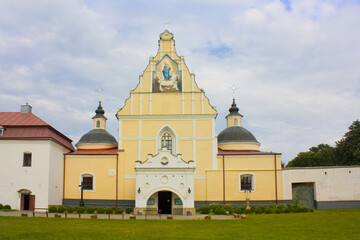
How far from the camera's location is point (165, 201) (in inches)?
1278

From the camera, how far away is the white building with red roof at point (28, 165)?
31266mm

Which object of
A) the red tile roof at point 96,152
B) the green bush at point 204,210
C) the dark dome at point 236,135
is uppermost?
the dark dome at point 236,135

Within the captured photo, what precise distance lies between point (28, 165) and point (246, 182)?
1888 cm

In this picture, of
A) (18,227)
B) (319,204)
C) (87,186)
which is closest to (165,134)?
(87,186)

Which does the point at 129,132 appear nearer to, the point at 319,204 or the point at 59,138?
the point at 59,138

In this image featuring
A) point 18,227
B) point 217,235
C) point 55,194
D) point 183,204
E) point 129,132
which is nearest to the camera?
point 217,235

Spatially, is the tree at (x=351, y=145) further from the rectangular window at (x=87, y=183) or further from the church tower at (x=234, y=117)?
the rectangular window at (x=87, y=183)

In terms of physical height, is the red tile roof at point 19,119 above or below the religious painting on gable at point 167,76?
below

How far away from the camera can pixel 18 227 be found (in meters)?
18.0

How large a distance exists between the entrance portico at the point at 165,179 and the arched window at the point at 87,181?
6249 mm

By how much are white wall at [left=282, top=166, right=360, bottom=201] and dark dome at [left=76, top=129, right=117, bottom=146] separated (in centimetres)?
1723

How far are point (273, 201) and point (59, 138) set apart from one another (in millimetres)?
20313

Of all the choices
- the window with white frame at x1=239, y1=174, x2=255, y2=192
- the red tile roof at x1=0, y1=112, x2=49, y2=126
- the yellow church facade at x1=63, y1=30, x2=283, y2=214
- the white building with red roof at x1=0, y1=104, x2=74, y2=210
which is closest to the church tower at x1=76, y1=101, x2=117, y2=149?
the yellow church facade at x1=63, y1=30, x2=283, y2=214

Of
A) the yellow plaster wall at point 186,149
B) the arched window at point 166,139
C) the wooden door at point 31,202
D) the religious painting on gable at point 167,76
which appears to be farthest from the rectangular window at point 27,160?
the yellow plaster wall at point 186,149
